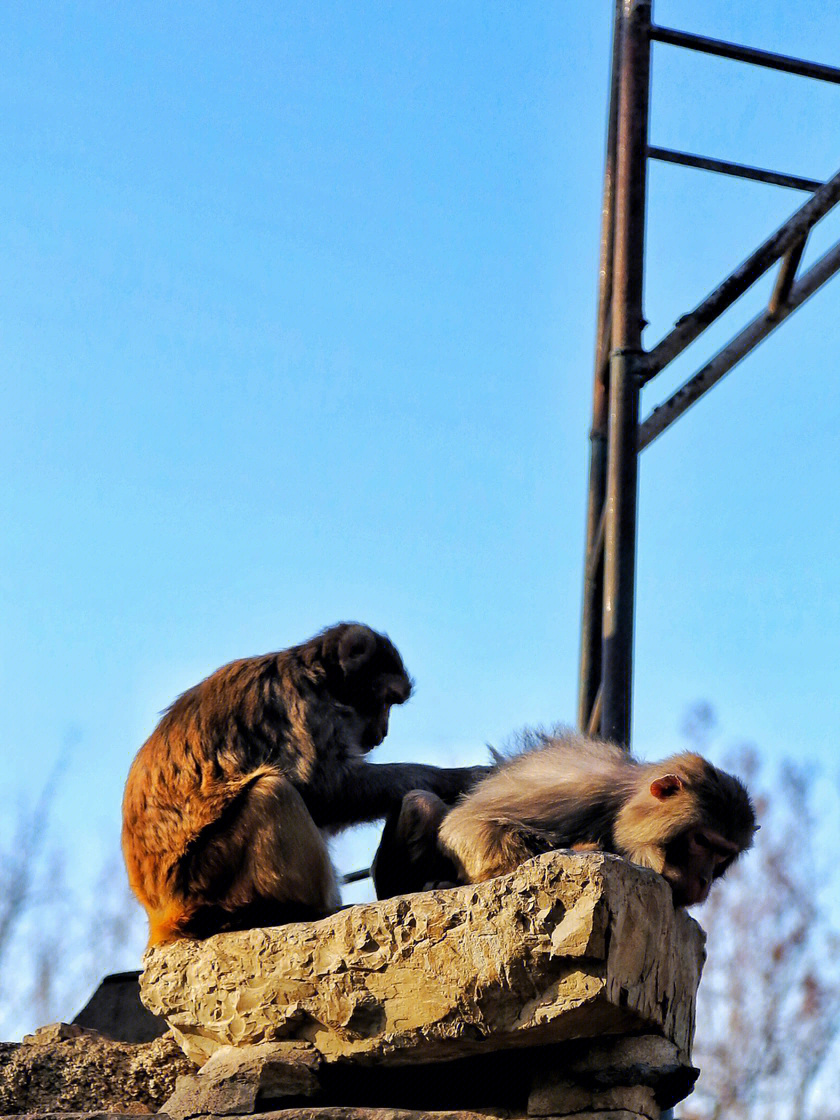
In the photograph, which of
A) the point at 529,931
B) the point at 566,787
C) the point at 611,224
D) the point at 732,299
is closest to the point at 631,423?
the point at 732,299

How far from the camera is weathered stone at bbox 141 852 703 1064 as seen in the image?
2.96 m

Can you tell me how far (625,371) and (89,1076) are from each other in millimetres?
2648

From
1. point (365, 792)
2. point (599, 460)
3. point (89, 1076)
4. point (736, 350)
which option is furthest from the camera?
point (599, 460)

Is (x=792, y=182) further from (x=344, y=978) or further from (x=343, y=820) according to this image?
(x=344, y=978)

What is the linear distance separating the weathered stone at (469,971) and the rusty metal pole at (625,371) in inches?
38.1

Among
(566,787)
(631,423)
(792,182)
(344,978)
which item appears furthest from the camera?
(792,182)

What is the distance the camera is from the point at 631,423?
4.32 meters

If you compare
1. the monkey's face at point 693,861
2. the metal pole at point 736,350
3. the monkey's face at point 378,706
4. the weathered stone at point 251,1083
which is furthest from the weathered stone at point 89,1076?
the metal pole at point 736,350

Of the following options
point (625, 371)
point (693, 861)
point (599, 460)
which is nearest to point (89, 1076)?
point (693, 861)

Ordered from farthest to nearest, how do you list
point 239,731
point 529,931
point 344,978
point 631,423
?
point 631,423
point 239,731
point 344,978
point 529,931

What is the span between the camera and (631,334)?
442 cm

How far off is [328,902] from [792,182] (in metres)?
2.92

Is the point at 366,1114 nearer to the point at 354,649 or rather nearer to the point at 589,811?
the point at 589,811

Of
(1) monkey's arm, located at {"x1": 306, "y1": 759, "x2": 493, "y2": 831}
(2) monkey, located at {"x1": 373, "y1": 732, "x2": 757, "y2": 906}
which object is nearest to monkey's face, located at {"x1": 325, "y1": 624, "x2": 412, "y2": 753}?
(1) monkey's arm, located at {"x1": 306, "y1": 759, "x2": 493, "y2": 831}
